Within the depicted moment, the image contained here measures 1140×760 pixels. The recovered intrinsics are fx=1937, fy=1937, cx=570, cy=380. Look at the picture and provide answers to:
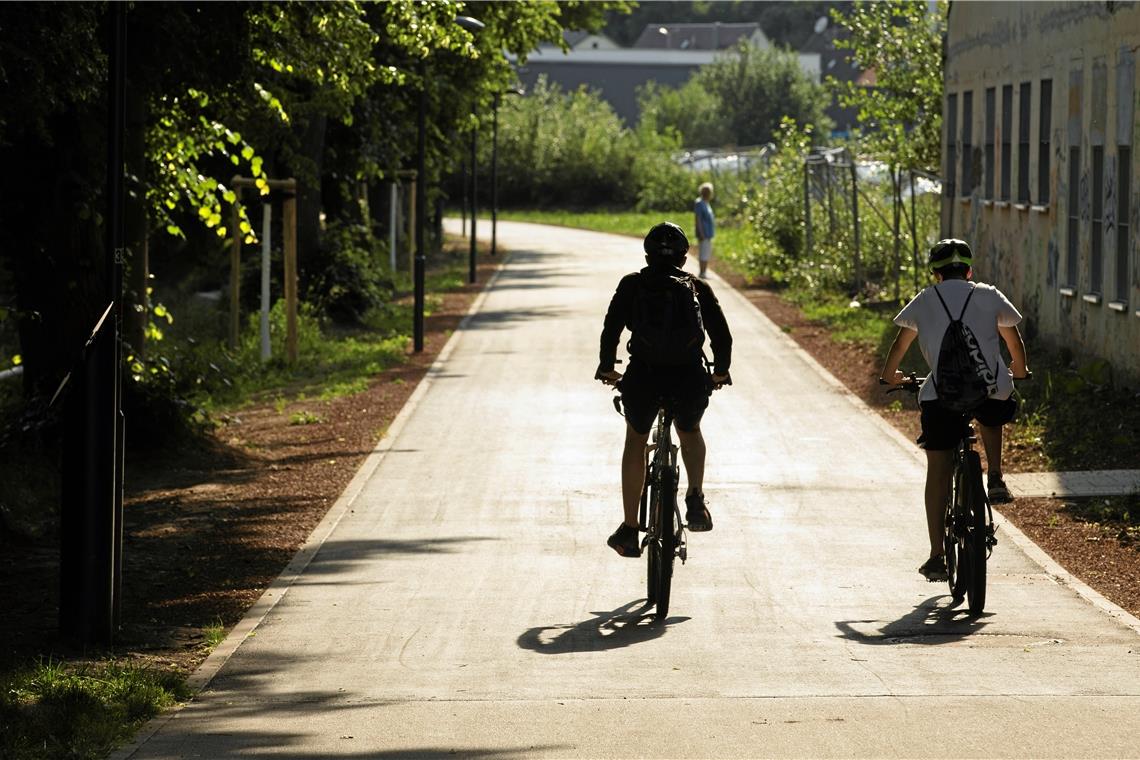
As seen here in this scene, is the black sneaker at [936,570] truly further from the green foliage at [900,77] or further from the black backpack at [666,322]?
the green foliage at [900,77]

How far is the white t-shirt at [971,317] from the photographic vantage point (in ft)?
29.0

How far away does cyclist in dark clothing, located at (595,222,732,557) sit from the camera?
881cm

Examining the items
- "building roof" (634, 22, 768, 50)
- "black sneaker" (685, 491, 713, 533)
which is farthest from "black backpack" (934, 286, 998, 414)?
"building roof" (634, 22, 768, 50)

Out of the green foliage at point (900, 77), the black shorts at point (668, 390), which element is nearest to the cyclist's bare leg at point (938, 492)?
the black shorts at point (668, 390)

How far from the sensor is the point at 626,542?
905 cm

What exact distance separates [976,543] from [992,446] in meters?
0.84

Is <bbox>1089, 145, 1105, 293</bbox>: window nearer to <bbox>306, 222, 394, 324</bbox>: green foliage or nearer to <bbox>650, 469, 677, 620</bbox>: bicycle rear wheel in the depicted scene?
<bbox>650, 469, 677, 620</bbox>: bicycle rear wheel

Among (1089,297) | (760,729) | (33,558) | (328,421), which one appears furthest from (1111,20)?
(760,729)

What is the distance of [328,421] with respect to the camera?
1706 cm

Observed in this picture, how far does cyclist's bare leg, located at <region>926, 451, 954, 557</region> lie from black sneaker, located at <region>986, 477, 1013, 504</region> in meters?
0.47

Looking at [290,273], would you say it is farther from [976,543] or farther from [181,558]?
[976,543]

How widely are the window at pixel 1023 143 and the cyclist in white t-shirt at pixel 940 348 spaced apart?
1406 centimetres

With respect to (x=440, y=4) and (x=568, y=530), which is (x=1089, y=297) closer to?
(x=440, y=4)

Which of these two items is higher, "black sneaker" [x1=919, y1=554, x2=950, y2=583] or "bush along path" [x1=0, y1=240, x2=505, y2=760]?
"black sneaker" [x1=919, y1=554, x2=950, y2=583]
